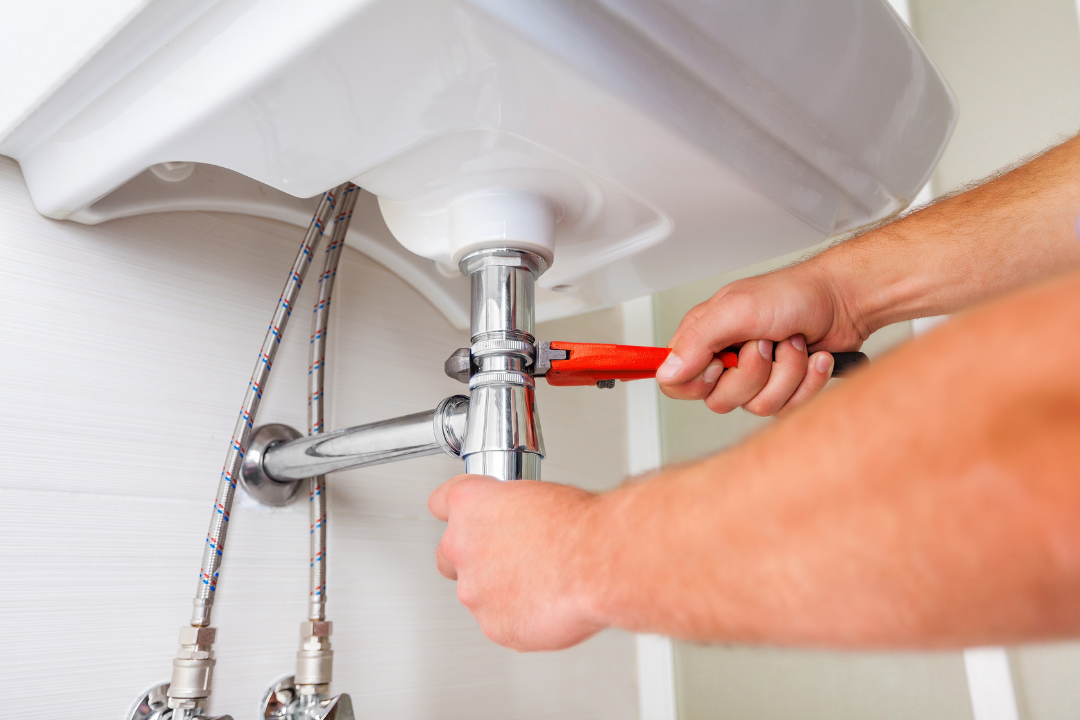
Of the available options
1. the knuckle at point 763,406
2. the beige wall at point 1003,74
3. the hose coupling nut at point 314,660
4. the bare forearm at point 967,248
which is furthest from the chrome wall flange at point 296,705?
the beige wall at point 1003,74

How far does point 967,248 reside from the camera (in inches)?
18.8

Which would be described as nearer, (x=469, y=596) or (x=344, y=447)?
(x=469, y=596)

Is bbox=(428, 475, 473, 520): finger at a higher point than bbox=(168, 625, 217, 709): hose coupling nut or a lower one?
higher

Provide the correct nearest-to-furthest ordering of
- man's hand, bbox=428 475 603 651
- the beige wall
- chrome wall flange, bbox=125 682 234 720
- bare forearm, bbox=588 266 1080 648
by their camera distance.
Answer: bare forearm, bbox=588 266 1080 648 → man's hand, bbox=428 475 603 651 → chrome wall flange, bbox=125 682 234 720 → the beige wall

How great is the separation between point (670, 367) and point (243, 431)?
0.29m

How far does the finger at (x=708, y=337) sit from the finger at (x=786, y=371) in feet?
0.10

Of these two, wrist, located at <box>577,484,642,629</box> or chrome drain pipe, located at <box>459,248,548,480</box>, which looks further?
chrome drain pipe, located at <box>459,248,548,480</box>

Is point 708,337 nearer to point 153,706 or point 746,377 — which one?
point 746,377

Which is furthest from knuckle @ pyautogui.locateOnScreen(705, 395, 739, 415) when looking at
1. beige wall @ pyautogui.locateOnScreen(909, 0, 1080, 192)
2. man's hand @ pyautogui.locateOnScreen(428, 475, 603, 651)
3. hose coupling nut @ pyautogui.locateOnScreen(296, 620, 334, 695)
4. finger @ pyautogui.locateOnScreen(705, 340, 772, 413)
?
beige wall @ pyautogui.locateOnScreen(909, 0, 1080, 192)

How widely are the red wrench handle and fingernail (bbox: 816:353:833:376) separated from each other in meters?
0.06

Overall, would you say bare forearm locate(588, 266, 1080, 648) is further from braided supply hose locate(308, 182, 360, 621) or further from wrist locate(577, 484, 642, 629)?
braided supply hose locate(308, 182, 360, 621)

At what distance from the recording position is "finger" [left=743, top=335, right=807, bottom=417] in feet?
1.54

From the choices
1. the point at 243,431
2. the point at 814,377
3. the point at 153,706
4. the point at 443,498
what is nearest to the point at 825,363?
the point at 814,377

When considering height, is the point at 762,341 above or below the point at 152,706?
above
